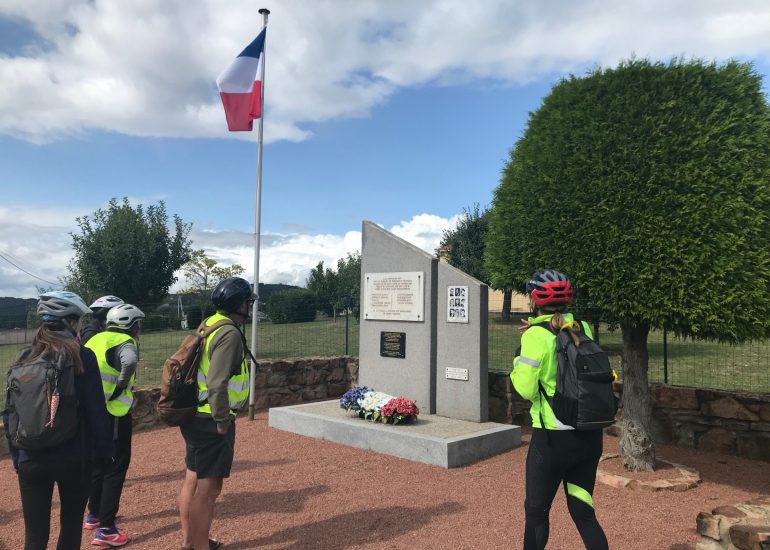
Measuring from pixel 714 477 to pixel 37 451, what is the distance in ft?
20.6

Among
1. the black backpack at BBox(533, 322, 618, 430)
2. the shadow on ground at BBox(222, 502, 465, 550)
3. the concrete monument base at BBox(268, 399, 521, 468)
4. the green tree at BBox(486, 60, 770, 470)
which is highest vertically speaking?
the green tree at BBox(486, 60, 770, 470)

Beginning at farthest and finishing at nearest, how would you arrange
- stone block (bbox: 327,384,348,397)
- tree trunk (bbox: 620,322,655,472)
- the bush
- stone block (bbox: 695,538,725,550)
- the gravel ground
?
the bush, stone block (bbox: 327,384,348,397), tree trunk (bbox: 620,322,655,472), the gravel ground, stone block (bbox: 695,538,725,550)

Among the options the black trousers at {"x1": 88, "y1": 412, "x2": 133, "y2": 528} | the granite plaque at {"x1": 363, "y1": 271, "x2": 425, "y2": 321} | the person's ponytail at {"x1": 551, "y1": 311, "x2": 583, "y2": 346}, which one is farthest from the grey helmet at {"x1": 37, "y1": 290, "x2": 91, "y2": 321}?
the granite plaque at {"x1": 363, "y1": 271, "x2": 425, "y2": 321}

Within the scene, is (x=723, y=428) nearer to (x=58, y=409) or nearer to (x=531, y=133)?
(x=531, y=133)

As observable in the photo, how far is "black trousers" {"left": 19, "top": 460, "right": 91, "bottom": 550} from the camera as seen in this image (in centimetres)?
298

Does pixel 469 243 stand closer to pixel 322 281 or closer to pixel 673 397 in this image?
pixel 322 281

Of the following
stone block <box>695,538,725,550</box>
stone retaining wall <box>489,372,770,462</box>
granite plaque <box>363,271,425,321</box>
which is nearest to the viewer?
stone block <box>695,538,725,550</box>

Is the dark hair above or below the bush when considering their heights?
below

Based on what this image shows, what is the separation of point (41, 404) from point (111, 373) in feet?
5.34

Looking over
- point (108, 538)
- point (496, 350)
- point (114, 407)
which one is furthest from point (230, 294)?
point (496, 350)

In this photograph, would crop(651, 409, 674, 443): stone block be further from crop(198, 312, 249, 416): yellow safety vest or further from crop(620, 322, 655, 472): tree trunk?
crop(198, 312, 249, 416): yellow safety vest

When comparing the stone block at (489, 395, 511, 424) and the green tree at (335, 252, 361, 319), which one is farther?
the green tree at (335, 252, 361, 319)

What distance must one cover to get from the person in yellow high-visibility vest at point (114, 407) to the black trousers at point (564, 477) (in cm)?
307

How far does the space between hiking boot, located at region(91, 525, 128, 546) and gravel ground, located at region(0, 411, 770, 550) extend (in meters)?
0.09
